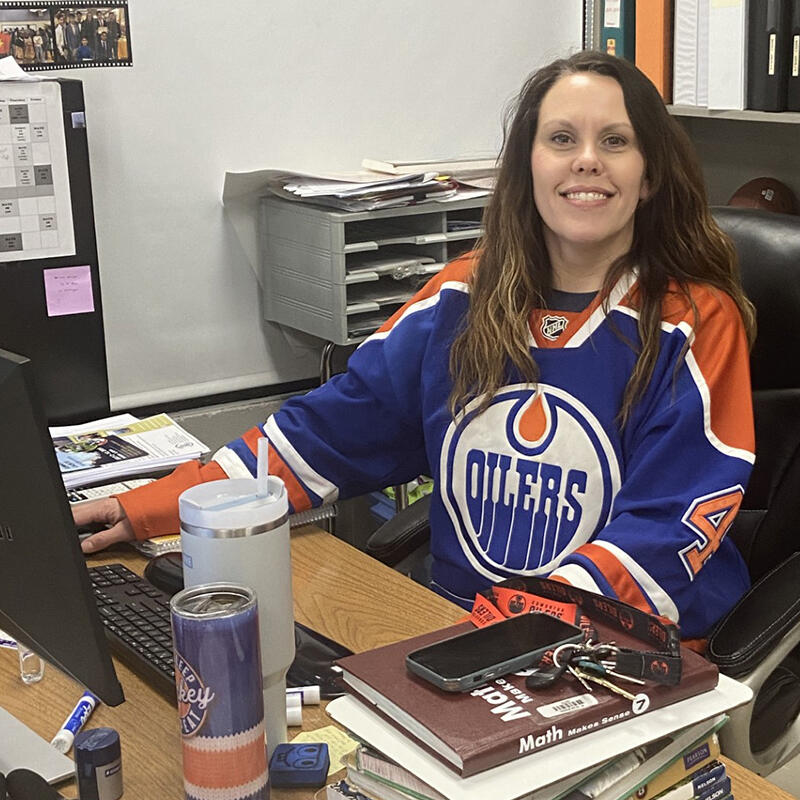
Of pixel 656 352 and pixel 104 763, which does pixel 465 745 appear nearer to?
pixel 104 763

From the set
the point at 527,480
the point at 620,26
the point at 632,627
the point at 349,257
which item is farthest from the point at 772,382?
the point at 620,26

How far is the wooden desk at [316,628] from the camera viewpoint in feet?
3.59

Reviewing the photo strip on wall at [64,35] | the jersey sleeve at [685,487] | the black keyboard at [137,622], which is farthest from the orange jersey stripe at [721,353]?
the photo strip on wall at [64,35]

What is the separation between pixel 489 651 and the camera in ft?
3.19

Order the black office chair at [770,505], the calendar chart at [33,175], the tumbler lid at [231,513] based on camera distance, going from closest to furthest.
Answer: the tumbler lid at [231,513] → the black office chair at [770,505] → the calendar chart at [33,175]

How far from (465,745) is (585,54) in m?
1.18

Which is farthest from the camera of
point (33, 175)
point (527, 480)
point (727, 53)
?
point (727, 53)

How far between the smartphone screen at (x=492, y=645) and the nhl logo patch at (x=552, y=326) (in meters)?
0.73

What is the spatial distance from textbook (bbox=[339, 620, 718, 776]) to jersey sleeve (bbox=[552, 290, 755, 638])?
0.46 meters

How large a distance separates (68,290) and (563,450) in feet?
3.88

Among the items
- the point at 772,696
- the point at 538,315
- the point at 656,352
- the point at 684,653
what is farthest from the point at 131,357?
the point at 684,653

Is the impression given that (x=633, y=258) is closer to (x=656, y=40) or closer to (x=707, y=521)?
(x=707, y=521)

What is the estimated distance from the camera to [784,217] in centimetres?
175

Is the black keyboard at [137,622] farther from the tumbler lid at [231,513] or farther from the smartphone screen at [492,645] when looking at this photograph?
the smartphone screen at [492,645]
